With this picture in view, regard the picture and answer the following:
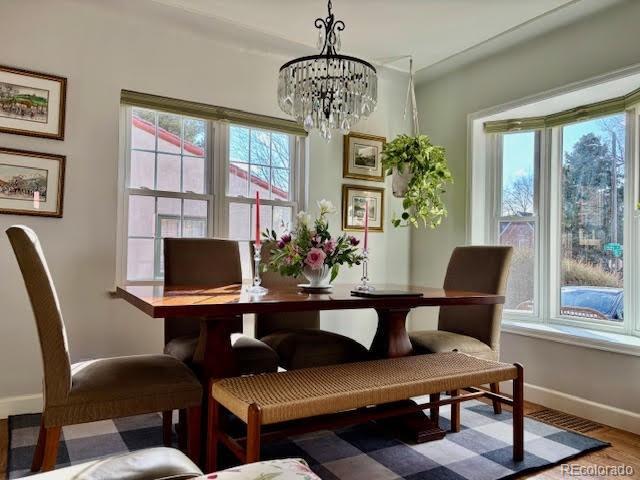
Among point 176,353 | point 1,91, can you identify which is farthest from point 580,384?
point 1,91

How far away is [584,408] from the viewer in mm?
2939

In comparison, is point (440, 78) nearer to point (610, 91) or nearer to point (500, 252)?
point (610, 91)

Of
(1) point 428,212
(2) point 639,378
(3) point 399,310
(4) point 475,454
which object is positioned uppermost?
(1) point 428,212

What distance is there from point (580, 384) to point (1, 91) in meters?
3.81

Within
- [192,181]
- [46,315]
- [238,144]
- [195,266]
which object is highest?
[238,144]

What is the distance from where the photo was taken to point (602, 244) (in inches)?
125

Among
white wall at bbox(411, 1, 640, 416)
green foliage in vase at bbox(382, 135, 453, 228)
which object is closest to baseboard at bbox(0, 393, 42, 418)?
green foliage in vase at bbox(382, 135, 453, 228)

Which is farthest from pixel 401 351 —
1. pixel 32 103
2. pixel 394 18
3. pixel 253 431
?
pixel 32 103

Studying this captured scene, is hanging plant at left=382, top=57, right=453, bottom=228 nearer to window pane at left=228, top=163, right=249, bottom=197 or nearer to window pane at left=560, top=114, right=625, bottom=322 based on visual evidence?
window pane at left=560, top=114, right=625, bottom=322

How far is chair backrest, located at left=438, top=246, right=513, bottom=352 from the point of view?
2.84 m

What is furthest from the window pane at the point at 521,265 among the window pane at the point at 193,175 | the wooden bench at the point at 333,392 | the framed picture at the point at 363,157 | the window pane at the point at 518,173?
the window pane at the point at 193,175

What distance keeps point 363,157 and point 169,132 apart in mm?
1558

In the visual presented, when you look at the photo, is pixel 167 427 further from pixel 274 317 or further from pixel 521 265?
pixel 521 265

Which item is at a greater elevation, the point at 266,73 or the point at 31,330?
the point at 266,73
